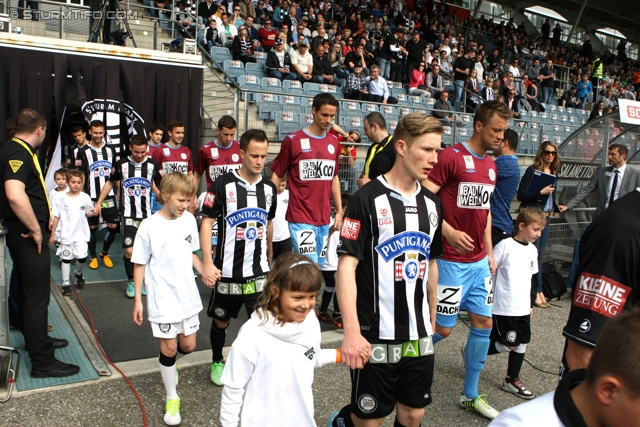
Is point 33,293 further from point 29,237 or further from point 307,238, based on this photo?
point 307,238

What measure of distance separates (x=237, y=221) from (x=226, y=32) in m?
11.0

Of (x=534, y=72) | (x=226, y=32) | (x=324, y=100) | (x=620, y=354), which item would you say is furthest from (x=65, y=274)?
(x=534, y=72)

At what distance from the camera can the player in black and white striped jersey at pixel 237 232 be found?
4.22 meters

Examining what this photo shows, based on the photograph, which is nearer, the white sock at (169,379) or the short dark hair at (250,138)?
the white sock at (169,379)

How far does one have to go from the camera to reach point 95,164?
27.3ft

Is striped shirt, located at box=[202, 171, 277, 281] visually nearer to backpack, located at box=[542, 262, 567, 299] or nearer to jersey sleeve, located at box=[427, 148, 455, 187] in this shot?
jersey sleeve, located at box=[427, 148, 455, 187]

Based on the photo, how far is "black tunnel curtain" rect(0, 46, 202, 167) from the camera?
883 cm

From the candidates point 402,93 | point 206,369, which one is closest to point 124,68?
point 206,369

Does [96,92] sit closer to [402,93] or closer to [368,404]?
[368,404]

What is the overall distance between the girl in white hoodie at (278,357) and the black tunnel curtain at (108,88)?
7955 mm

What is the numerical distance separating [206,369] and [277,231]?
1995mm

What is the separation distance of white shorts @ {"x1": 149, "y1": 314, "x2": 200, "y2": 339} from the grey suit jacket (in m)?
5.73

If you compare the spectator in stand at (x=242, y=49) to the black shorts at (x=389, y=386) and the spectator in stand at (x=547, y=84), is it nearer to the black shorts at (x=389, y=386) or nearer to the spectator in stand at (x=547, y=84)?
the black shorts at (x=389, y=386)

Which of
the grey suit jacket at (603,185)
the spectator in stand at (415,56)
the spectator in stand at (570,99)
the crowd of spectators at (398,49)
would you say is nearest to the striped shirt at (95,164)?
the crowd of spectators at (398,49)
